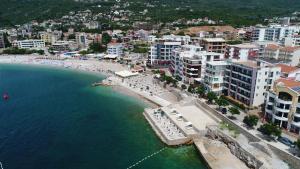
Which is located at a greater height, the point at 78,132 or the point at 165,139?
the point at 165,139

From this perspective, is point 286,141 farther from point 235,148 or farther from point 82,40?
point 82,40

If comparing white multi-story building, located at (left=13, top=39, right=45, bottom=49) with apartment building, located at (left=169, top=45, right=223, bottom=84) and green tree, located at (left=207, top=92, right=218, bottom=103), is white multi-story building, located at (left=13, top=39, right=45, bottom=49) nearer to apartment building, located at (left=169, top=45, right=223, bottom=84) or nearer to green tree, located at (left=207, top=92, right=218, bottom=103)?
apartment building, located at (left=169, top=45, right=223, bottom=84)

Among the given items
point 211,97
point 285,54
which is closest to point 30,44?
point 211,97

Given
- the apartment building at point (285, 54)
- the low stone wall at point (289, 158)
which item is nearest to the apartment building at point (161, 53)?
the apartment building at point (285, 54)

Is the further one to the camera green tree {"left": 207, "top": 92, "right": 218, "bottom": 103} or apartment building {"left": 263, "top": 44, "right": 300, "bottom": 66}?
apartment building {"left": 263, "top": 44, "right": 300, "bottom": 66}

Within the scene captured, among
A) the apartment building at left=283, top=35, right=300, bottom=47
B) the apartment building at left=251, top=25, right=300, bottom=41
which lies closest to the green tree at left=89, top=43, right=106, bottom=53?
the apartment building at left=251, top=25, right=300, bottom=41

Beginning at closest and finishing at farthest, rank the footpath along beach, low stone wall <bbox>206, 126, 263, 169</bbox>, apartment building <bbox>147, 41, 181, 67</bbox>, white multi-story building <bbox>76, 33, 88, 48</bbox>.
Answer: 1. low stone wall <bbox>206, 126, 263, 169</bbox>
2. the footpath along beach
3. apartment building <bbox>147, 41, 181, 67</bbox>
4. white multi-story building <bbox>76, 33, 88, 48</bbox>
